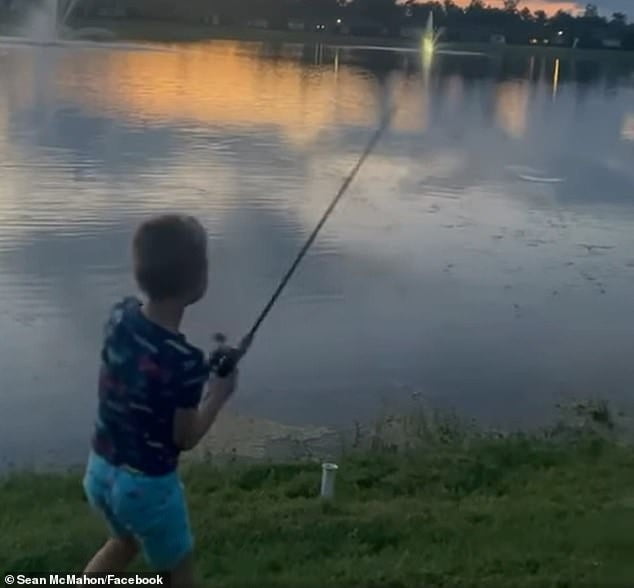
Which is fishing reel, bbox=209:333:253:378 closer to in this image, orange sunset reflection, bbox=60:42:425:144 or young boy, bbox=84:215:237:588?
young boy, bbox=84:215:237:588

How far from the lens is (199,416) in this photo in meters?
3.32

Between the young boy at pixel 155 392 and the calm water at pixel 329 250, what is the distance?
2505 mm

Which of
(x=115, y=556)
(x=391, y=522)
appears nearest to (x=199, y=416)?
(x=115, y=556)

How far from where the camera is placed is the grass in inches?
176

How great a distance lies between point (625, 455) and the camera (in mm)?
7160

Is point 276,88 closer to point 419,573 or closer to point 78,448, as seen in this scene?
point 78,448

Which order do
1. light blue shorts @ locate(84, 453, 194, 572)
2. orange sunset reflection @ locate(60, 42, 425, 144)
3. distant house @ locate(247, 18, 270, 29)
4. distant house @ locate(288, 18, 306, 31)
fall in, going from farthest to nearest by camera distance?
distant house @ locate(288, 18, 306, 31) < distant house @ locate(247, 18, 270, 29) < orange sunset reflection @ locate(60, 42, 425, 144) < light blue shorts @ locate(84, 453, 194, 572)

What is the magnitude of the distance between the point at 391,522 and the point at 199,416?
1.98 meters

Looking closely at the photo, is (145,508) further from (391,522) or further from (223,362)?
(391,522)

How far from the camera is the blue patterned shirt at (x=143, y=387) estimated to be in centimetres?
328

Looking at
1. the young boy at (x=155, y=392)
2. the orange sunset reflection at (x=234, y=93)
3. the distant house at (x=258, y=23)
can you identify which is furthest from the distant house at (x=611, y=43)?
the young boy at (x=155, y=392)

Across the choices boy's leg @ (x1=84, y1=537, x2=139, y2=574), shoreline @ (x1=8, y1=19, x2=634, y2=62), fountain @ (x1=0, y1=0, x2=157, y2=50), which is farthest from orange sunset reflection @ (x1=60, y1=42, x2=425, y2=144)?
shoreline @ (x1=8, y1=19, x2=634, y2=62)

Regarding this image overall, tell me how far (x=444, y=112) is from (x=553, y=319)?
1882 cm

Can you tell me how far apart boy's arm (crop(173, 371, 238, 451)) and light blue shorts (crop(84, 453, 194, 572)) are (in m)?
0.14
